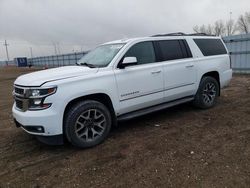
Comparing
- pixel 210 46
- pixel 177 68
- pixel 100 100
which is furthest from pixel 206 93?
pixel 100 100

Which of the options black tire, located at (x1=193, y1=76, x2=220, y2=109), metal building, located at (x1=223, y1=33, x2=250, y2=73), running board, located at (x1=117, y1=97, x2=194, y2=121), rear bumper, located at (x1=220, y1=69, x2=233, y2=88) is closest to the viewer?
running board, located at (x1=117, y1=97, x2=194, y2=121)

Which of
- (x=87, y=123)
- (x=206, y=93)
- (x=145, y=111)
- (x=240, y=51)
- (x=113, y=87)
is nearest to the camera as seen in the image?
(x=87, y=123)

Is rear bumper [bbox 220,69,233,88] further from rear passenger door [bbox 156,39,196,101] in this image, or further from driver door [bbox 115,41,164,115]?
driver door [bbox 115,41,164,115]

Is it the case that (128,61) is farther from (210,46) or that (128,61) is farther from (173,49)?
(210,46)

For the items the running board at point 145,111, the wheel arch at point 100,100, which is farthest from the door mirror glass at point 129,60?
the running board at point 145,111

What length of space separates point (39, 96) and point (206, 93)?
4227mm

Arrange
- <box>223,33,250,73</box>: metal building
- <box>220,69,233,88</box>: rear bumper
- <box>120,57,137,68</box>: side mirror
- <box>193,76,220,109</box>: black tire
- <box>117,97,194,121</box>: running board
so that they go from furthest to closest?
Answer: <box>223,33,250,73</box>: metal building, <box>220,69,233,88</box>: rear bumper, <box>193,76,220,109</box>: black tire, <box>117,97,194,121</box>: running board, <box>120,57,137,68</box>: side mirror

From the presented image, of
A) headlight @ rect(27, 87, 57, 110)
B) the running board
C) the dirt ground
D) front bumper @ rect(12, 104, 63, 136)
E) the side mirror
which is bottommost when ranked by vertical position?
the dirt ground

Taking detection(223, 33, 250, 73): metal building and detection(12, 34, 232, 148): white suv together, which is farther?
detection(223, 33, 250, 73): metal building

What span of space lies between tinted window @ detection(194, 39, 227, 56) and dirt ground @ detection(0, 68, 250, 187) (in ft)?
5.71

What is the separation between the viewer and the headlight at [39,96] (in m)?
3.58

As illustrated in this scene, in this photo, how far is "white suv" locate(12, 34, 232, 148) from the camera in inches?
144

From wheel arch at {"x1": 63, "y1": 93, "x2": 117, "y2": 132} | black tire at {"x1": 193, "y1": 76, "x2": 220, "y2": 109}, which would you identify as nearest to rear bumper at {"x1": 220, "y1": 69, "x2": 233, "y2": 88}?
black tire at {"x1": 193, "y1": 76, "x2": 220, "y2": 109}

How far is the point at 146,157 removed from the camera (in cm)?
358
